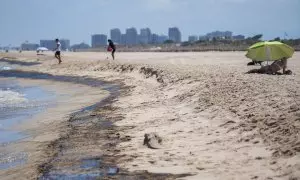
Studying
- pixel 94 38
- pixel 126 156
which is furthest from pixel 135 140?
pixel 94 38

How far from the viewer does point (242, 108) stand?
8.79 m

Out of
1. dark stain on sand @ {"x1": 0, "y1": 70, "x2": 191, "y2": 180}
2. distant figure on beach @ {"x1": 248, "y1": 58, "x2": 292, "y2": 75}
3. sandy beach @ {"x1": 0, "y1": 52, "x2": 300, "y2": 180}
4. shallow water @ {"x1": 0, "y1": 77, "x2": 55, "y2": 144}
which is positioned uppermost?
distant figure on beach @ {"x1": 248, "y1": 58, "x2": 292, "y2": 75}

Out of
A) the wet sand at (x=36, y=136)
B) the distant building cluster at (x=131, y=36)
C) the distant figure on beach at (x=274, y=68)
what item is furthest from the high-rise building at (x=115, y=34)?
the distant figure on beach at (x=274, y=68)

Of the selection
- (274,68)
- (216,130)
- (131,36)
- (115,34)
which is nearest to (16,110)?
(216,130)

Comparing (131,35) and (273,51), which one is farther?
(131,35)

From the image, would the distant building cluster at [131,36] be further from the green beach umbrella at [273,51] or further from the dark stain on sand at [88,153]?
the dark stain on sand at [88,153]

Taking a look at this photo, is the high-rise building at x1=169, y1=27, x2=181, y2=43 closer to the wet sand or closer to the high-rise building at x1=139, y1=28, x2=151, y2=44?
the high-rise building at x1=139, y1=28, x2=151, y2=44

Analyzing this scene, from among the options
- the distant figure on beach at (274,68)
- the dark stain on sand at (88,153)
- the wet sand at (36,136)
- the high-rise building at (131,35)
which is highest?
the high-rise building at (131,35)

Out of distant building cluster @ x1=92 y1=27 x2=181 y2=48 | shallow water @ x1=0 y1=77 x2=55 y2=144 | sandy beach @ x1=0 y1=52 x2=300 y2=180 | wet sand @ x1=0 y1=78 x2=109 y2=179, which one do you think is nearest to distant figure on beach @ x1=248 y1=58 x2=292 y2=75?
sandy beach @ x1=0 y1=52 x2=300 y2=180

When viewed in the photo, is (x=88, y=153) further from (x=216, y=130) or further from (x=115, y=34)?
(x=115, y=34)

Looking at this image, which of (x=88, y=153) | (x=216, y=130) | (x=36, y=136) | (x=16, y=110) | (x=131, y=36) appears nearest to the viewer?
(x=88, y=153)

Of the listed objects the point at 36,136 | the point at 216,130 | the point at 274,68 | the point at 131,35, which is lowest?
the point at 36,136

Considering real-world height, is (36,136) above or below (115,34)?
below

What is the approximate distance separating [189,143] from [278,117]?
61.8 inches
